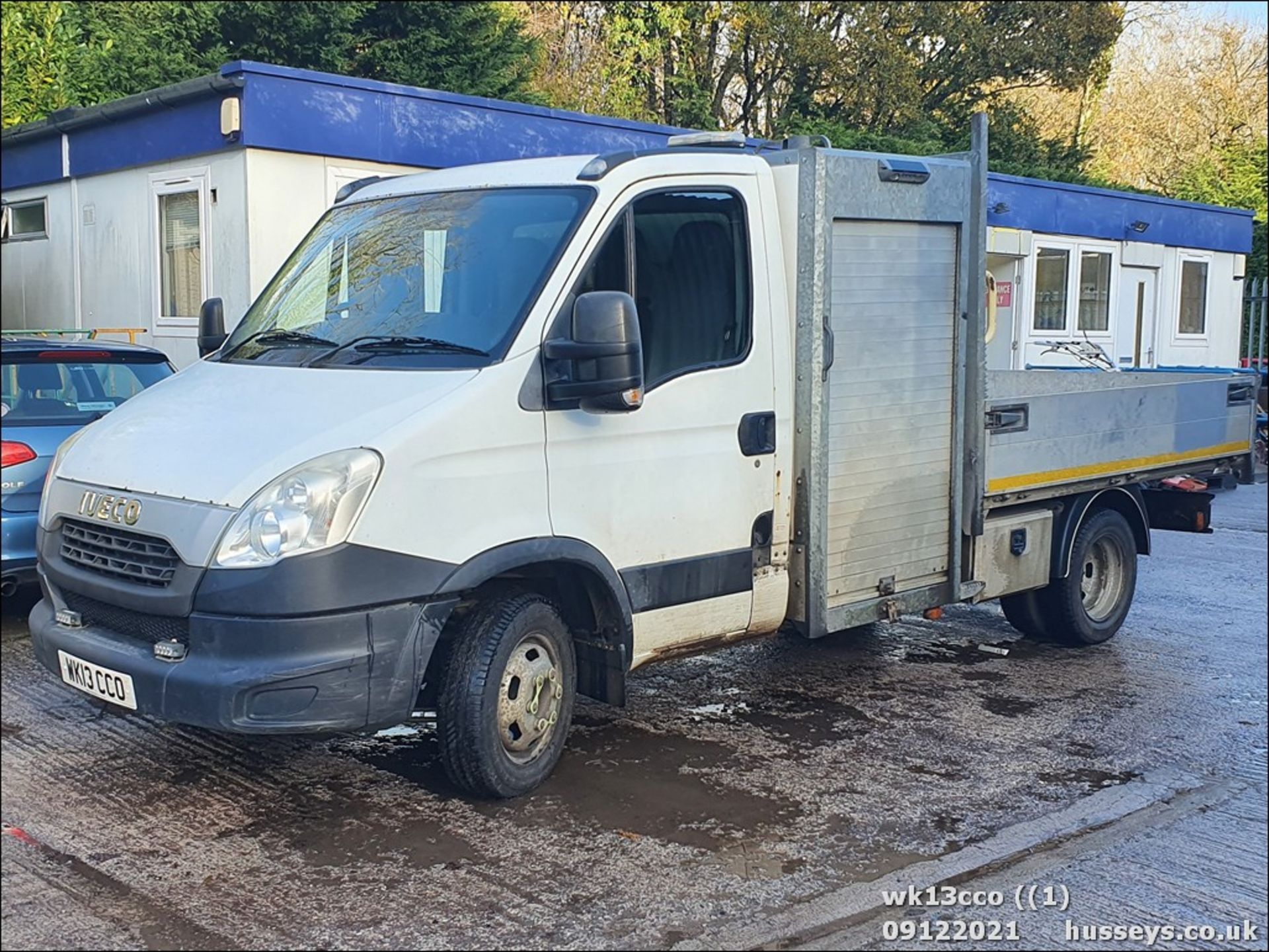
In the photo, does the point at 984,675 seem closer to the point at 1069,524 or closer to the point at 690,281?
the point at 1069,524

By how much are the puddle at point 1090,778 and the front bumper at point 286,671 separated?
2.82m

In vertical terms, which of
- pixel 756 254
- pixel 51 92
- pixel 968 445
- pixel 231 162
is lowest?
pixel 968 445

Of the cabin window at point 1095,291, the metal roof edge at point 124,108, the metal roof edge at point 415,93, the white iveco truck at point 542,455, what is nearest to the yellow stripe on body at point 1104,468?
the white iveco truck at point 542,455

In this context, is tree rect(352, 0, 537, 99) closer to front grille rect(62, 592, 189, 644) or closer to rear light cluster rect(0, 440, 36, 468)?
rear light cluster rect(0, 440, 36, 468)

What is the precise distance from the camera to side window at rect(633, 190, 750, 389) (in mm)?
5555

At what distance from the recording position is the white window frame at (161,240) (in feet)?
38.2

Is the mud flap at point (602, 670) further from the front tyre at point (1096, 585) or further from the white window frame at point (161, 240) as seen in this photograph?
the white window frame at point (161, 240)

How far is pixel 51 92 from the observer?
17.6 metres

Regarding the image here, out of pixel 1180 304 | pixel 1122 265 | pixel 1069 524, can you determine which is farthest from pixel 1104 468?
pixel 1180 304

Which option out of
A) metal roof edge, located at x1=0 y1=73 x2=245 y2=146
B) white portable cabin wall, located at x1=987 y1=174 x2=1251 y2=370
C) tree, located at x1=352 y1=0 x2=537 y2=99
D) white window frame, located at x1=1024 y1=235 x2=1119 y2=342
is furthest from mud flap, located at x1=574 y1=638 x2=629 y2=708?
white window frame, located at x1=1024 y1=235 x2=1119 y2=342

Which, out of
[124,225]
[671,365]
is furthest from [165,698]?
[124,225]

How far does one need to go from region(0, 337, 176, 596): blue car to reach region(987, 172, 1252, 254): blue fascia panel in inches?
501

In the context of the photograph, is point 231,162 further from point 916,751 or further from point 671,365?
point 916,751

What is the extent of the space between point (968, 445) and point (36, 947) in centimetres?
483
